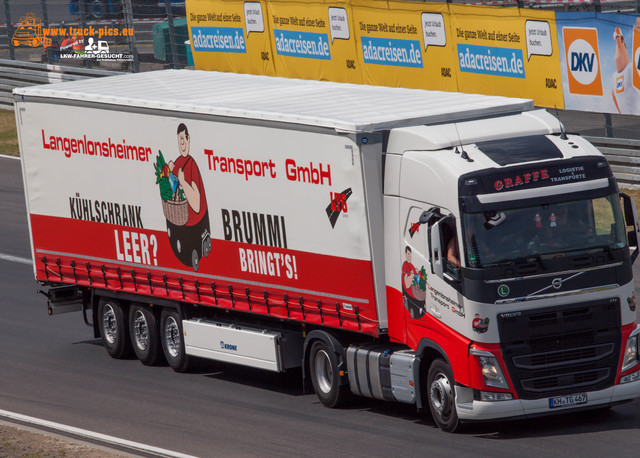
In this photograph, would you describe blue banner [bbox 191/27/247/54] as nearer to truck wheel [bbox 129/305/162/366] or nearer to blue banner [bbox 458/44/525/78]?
blue banner [bbox 458/44/525/78]

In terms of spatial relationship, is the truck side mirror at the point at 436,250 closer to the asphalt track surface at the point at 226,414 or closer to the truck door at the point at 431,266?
the truck door at the point at 431,266

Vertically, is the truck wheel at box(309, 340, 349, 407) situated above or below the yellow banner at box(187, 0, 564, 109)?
below

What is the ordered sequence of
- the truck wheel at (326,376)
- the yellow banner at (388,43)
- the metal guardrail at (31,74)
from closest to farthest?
the truck wheel at (326,376) → the yellow banner at (388,43) → the metal guardrail at (31,74)

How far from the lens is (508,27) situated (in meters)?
25.8

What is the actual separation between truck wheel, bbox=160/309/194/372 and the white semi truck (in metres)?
0.05

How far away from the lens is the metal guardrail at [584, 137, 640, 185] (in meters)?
25.5

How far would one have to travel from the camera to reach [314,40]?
1207 inches

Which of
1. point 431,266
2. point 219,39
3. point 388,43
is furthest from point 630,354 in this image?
point 219,39

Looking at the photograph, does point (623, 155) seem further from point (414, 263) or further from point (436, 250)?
point (436, 250)

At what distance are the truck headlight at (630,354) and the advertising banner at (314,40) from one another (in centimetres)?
1662

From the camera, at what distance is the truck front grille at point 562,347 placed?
13492 mm

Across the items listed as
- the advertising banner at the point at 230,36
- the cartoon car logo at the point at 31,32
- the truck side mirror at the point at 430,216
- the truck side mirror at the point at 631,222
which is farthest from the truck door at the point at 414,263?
the cartoon car logo at the point at 31,32

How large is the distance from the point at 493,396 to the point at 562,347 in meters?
0.90

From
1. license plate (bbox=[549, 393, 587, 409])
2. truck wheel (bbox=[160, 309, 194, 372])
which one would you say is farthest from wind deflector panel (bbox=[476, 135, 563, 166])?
truck wheel (bbox=[160, 309, 194, 372])
